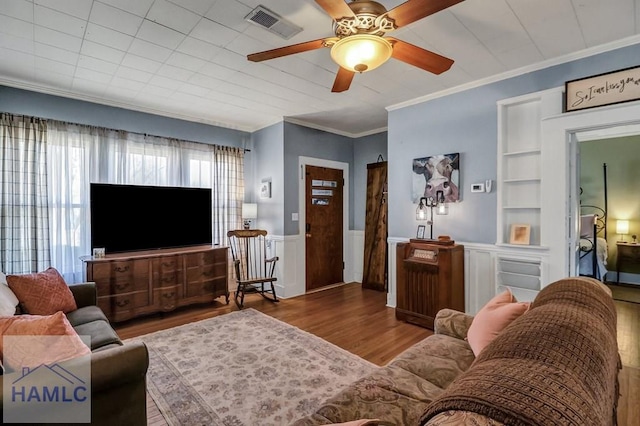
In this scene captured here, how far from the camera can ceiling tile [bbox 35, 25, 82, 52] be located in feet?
7.94

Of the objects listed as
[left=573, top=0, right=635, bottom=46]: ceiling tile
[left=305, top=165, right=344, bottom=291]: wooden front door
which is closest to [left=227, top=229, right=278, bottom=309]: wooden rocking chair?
[left=305, top=165, right=344, bottom=291]: wooden front door

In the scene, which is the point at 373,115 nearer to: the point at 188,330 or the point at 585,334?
the point at 188,330

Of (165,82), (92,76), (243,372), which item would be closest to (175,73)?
(165,82)

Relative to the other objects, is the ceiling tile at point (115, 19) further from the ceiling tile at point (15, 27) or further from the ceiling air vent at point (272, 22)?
the ceiling air vent at point (272, 22)

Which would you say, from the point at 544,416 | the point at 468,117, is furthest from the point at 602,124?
the point at 544,416

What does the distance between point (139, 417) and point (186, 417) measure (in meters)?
0.52

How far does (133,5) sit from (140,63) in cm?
97

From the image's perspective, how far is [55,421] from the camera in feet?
4.24

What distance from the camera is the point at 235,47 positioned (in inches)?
104

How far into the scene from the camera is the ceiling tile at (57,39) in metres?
2.42

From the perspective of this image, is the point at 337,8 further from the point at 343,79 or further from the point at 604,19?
the point at 604,19

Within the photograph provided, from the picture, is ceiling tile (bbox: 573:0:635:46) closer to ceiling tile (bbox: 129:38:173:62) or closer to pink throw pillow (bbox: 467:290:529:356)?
pink throw pillow (bbox: 467:290:529:356)

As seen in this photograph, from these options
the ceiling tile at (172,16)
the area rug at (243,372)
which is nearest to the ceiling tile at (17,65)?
the ceiling tile at (172,16)

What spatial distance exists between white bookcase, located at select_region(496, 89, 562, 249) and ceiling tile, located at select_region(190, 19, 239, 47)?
280 cm
